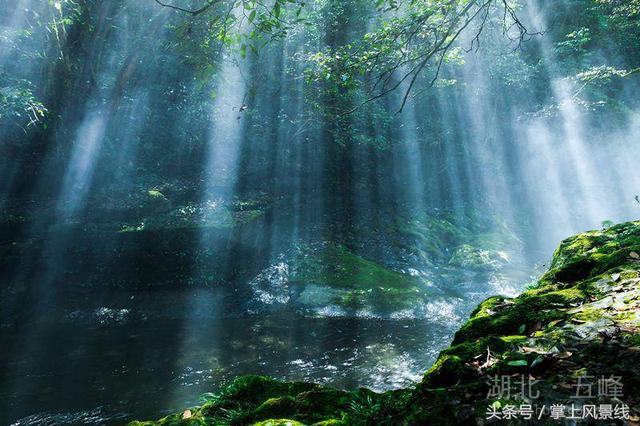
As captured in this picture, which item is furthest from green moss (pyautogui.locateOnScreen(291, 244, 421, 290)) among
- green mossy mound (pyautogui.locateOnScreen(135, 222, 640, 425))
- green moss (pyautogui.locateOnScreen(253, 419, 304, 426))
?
green moss (pyautogui.locateOnScreen(253, 419, 304, 426))

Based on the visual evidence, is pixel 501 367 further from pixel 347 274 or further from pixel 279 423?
pixel 347 274

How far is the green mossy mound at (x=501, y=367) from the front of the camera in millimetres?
2240

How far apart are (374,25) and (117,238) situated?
51.0 ft

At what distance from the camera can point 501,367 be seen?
2455mm

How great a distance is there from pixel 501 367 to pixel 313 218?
1566cm

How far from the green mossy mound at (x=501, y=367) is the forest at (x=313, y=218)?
0.06 ft

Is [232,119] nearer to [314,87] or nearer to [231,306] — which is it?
[314,87]

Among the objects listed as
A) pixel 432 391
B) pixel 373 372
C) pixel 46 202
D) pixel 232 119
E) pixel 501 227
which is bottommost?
pixel 373 372

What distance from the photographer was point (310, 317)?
1109 cm

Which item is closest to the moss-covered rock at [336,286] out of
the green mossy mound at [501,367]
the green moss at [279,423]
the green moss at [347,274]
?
the green moss at [347,274]

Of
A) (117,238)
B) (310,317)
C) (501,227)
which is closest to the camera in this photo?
(310,317)

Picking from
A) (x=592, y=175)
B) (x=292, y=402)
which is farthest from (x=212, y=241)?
(x=592, y=175)

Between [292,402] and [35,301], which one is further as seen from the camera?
[35,301]

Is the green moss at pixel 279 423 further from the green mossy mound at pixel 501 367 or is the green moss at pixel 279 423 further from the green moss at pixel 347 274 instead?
the green moss at pixel 347 274
